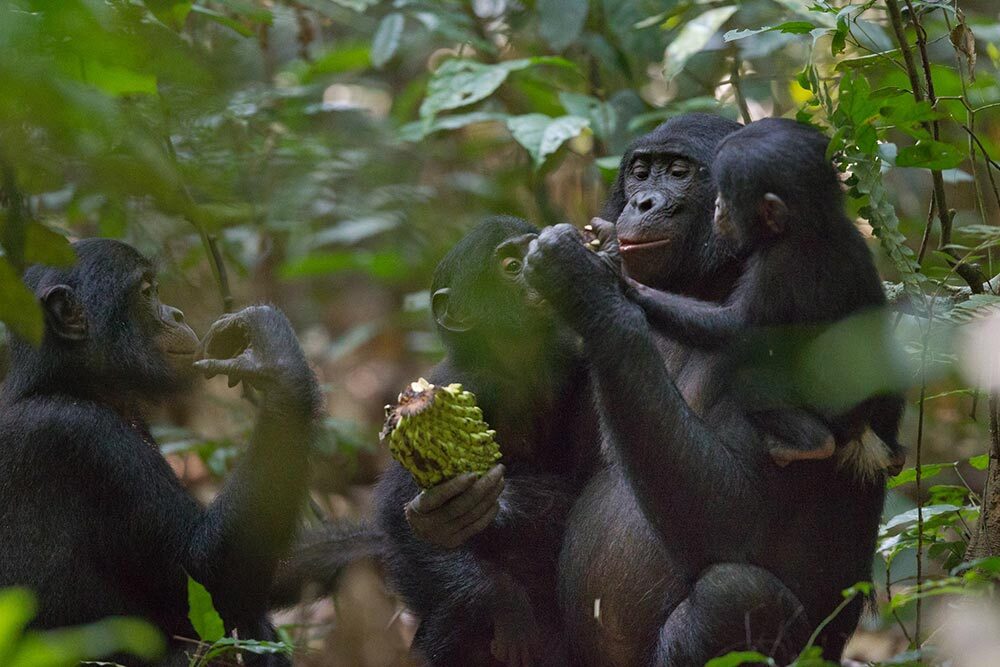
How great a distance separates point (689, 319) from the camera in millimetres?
3562

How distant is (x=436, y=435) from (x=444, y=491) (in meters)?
0.19

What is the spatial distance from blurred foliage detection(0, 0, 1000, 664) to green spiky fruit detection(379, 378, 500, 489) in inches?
34.6

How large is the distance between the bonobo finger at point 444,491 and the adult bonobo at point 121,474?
817 millimetres

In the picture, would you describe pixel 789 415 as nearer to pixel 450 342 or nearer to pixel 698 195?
pixel 698 195

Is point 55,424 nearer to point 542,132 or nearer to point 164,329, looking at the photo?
point 164,329

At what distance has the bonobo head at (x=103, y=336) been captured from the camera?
436 centimetres

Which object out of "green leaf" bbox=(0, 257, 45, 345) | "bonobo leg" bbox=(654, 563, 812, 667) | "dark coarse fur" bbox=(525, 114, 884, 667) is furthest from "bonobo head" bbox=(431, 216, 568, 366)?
"green leaf" bbox=(0, 257, 45, 345)

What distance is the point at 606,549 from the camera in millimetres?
4051

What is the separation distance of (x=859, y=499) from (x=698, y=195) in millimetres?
1198

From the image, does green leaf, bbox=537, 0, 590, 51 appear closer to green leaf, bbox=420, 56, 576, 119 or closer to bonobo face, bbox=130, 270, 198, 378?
green leaf, bbox=420, 56, 576, 119

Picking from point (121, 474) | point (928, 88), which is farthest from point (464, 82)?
point (121, 474)

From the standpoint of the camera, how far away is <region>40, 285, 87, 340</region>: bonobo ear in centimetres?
434

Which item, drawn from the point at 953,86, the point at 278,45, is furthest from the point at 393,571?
the point at 278,45

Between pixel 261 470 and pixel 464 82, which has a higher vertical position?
pixel 464 82
